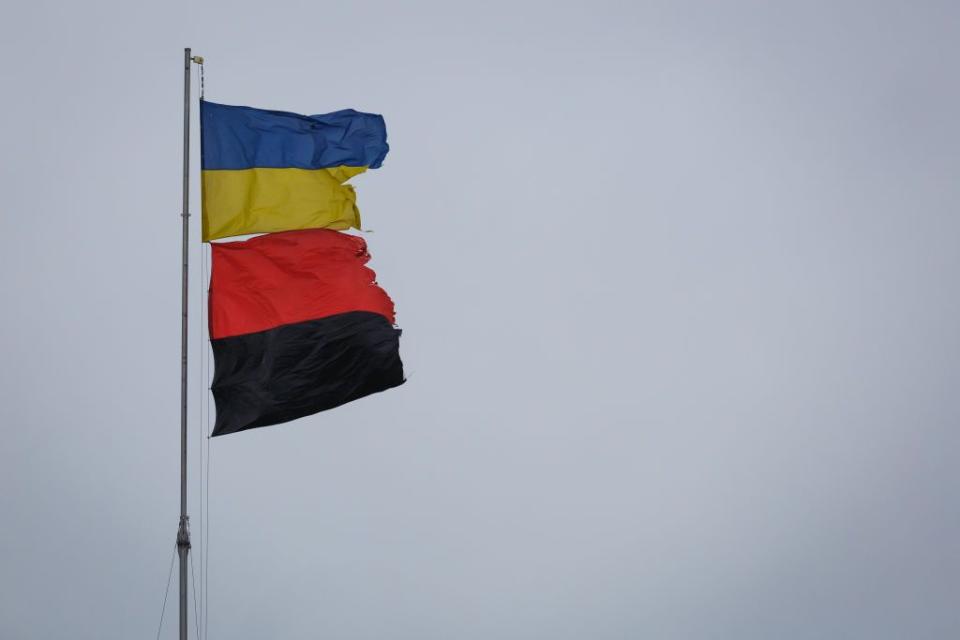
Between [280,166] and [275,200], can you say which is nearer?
[275,200]

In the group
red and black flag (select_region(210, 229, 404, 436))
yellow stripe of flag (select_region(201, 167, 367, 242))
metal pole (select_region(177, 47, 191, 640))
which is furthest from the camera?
yellow stripe of flag (select_region(201, 167, 367, 242))

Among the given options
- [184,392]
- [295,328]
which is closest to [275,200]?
[295,328]

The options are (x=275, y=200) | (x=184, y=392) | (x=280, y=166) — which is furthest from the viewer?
(x=280, y=166)

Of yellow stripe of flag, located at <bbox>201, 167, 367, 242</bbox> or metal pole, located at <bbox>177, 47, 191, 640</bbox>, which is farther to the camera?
yellow stripe of flag, located at <bbox>201, 167, 367, 242</bbox>

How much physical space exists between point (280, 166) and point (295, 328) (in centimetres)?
255

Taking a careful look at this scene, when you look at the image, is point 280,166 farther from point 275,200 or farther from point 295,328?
point 295,328

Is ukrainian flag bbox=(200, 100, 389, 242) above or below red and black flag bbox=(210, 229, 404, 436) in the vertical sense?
above

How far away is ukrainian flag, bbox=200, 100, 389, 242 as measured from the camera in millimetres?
21344

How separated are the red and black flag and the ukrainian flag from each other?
1.03 feet

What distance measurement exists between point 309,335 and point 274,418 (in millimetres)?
1573

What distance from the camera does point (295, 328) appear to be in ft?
72.0

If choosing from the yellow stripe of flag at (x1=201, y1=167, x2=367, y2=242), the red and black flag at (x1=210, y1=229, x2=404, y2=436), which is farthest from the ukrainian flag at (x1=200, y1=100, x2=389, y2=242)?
the red and black flag at (x1=210, y1=229, x2=404, y2=436)

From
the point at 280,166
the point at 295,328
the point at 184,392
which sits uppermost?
the point at 280,166

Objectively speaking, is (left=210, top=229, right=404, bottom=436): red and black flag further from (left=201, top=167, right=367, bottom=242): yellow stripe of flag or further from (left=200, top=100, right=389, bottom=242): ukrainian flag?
(left=200, top=100, right=389, bottom=242): ukrainian flag
